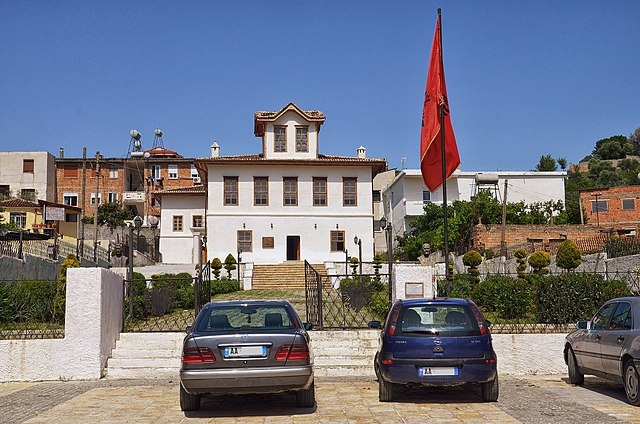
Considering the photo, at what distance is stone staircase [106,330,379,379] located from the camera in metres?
12.6

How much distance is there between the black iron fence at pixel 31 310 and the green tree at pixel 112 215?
4617cm

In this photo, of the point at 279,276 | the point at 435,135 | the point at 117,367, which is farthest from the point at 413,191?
the point at 117,367

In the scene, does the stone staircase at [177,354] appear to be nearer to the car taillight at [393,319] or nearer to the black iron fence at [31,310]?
the black iron fence at [31,310]

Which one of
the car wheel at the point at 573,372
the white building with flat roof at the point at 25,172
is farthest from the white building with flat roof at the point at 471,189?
the car wheel at the point at 573,372

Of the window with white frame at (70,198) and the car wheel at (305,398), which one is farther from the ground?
the window with white frame at (70,198)

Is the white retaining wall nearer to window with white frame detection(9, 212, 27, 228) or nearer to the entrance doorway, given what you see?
the entrance doorway

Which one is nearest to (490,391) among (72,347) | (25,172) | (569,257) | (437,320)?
(437,320)

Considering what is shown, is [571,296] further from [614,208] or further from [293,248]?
[614,208]

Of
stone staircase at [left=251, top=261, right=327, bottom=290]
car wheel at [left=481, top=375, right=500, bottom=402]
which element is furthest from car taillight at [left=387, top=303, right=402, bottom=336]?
stone staircase at [left=251, top=261, right=327, bottom=290]

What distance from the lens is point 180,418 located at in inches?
336

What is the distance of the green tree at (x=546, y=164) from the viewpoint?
90.8m

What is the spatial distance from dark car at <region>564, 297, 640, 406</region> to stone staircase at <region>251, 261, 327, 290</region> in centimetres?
2509

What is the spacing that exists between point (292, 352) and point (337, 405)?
4.77 feet

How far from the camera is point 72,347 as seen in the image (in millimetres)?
12320
